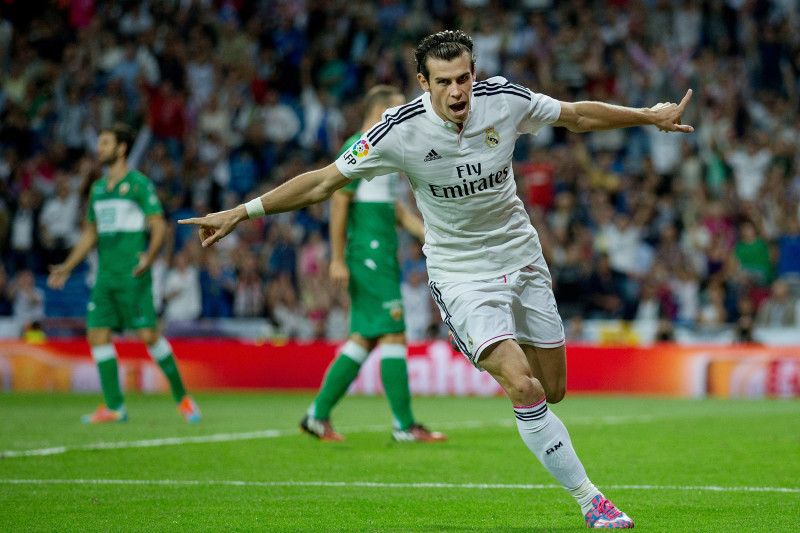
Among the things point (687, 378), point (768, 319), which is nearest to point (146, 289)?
point (687, 378)

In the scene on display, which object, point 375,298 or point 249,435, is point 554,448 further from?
point 249,435

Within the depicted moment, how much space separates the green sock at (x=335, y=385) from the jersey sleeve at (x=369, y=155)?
3.86m

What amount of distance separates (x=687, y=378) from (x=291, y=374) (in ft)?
19.5

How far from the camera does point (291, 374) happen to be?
59.0 ft

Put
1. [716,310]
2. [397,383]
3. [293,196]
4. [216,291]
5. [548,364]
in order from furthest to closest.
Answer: [216,291]
[716,310]
[397,383]
[548,364]
[293,196]

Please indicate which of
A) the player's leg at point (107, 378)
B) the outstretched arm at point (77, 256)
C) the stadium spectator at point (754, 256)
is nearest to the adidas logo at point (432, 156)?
the player's leg at point (107, 378)

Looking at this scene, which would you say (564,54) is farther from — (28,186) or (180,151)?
(28,186)

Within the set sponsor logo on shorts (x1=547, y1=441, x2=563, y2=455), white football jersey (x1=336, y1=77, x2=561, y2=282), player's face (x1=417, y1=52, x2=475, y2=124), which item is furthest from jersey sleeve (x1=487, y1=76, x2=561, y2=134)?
sponsor logo on shorts (x1=547, y1=441, x2=563, y2=455)

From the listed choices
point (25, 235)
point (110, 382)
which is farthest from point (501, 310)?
point (25, 235)

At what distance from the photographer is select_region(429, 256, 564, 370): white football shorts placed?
5.98 meters

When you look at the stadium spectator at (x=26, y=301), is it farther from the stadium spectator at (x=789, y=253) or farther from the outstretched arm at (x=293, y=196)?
the outstretched arm at (x=293, y=196)

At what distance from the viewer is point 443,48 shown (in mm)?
5949

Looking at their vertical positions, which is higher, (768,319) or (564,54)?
(564,54)

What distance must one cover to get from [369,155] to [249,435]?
4875 mm
